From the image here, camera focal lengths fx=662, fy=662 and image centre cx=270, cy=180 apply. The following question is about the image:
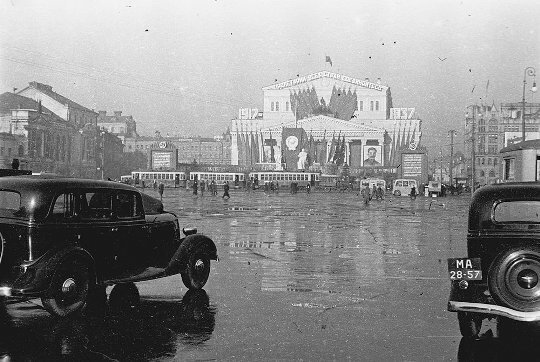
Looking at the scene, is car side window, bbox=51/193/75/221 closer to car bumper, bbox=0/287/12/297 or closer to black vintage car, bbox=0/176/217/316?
black vintage car, bbox=0/176/217/316

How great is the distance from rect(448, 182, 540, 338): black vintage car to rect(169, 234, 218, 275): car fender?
13.0 ft

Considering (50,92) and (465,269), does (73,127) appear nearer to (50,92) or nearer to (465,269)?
(50,92)

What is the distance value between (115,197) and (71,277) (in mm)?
1387

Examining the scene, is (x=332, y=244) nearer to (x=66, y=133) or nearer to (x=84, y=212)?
(x=84, y=212)

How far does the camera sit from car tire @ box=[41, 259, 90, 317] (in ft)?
24.0

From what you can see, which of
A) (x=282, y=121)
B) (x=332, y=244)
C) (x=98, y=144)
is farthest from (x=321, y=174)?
(x=332, y=244)

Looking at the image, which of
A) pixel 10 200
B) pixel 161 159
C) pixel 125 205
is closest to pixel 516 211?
pixel 125 205

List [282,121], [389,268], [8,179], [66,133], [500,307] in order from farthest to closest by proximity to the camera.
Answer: [282,121], [66,133], [389,268], [8,179], [500,307]

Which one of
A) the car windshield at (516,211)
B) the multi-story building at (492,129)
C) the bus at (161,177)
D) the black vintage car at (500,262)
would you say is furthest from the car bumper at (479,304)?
the multi-story building at (492,129)

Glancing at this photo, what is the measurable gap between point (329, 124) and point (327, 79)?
500 inches

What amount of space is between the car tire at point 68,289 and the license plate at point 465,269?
4.13 meters

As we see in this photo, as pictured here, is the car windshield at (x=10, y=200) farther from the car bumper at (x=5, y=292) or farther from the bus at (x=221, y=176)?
the bus at (x=221, y=176)

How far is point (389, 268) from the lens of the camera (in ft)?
40.5

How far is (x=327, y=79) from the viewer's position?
121250 mm
